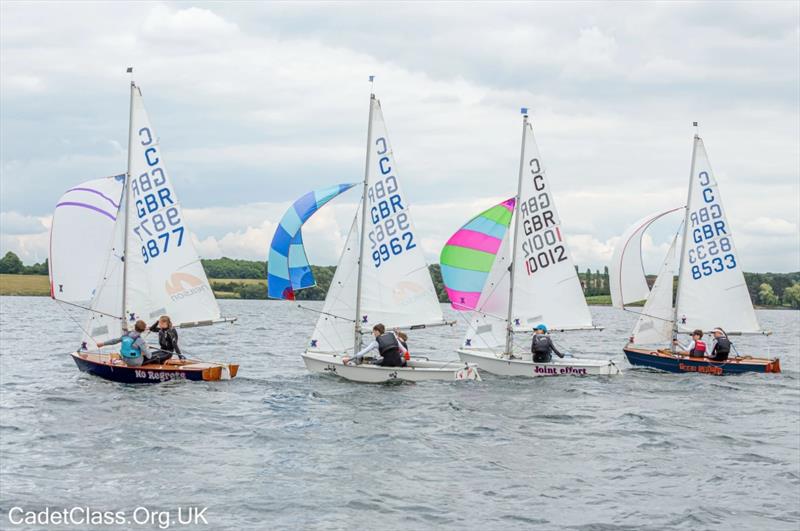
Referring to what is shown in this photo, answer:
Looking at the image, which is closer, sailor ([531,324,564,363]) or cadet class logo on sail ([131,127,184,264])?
cadet class logo on sail ([131,127,184,264])

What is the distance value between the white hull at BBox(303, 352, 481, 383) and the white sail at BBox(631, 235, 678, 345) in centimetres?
1084

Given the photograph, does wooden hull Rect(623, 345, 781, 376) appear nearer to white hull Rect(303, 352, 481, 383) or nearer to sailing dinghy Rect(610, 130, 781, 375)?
sailing dinghy Rect(610, 130, 781, 375)

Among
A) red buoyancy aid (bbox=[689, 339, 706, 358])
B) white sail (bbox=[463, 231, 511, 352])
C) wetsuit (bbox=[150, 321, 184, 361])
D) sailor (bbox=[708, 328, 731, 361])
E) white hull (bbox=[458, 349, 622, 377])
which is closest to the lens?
wetsuit (bbox=[150, 321, 184, 361])

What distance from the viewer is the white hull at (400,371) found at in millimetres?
23922

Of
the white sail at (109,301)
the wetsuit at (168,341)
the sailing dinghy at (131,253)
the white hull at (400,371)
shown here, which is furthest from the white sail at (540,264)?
the white sail at (109,301)

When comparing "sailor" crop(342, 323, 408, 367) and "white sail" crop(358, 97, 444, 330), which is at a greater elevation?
"white sail" crop(358, 97, 444, 330)

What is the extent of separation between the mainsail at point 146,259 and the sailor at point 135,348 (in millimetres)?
1754

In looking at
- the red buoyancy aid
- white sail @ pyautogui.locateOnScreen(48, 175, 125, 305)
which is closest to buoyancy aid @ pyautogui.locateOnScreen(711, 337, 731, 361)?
the red buoyancy aid

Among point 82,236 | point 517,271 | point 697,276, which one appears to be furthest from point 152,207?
point 697,276

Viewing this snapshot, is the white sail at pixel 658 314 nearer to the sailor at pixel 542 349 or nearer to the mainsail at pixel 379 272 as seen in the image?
the sailor at pixel 542 349

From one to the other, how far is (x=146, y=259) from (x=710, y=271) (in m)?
19.2

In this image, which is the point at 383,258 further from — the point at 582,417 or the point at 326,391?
the point at 582,417

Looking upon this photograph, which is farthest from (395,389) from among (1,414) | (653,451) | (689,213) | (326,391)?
(689,213)

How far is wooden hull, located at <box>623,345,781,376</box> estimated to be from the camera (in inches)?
1171
